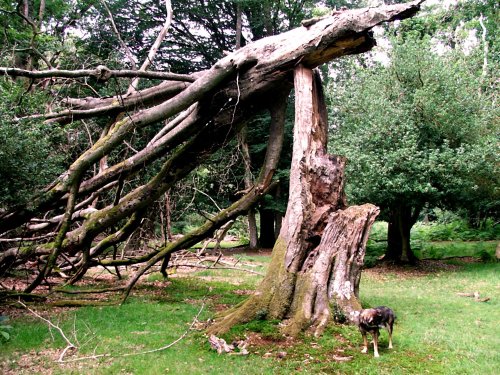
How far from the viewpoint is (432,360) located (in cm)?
537

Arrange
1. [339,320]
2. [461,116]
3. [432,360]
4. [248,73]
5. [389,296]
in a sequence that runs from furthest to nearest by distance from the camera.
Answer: [461,116] → [389,296] → [248,73] → [339,320] → [432,360]

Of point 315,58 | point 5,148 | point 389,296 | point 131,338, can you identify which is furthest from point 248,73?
point 389,296

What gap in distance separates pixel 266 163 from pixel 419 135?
8546 millimetres

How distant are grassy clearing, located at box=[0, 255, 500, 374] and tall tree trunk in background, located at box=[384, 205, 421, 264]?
6.59m

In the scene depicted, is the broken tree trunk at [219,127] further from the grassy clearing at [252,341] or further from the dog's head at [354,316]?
the grassy clearing at [252,341]

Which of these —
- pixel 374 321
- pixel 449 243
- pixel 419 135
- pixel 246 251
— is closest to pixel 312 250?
pixel 374 321

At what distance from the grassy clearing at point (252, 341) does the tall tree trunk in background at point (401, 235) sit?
659cm

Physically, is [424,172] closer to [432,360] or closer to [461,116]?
[461,116]

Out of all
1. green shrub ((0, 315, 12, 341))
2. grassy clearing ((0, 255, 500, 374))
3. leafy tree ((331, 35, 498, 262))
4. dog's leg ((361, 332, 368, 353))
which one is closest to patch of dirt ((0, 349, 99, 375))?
grassy clearing ((0, 255, 500, 374))

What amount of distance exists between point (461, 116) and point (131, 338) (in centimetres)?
1286

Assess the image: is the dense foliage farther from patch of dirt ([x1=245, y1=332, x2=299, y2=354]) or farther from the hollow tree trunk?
patch of dirt ([x1=245, y1=332, x2=299, y2=354])

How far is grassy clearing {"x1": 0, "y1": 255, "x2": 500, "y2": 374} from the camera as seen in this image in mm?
5195

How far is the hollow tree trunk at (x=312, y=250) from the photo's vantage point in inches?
246

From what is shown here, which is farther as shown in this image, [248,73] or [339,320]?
[248,73]
